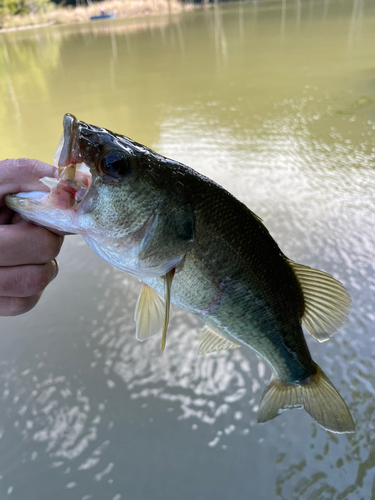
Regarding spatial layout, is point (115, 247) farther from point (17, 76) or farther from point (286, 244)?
point (17, 76)

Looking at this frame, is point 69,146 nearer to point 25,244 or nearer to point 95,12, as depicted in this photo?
point 25,244

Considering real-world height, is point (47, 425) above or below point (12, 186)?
below

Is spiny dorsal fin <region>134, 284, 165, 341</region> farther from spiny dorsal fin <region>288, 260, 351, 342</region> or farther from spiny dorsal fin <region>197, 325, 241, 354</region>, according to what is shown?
spiny dorsal fin <region>288, 260, 351, 342</region>

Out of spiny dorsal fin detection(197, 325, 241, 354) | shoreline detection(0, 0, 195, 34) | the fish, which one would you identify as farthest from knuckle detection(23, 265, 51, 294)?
shoreline detection(0, 0, 195, 34)

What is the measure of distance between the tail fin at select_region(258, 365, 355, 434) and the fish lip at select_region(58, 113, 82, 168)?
2.91ft

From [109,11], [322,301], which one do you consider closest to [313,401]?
[322,301]

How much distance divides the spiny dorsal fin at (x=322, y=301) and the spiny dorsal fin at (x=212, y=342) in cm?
25

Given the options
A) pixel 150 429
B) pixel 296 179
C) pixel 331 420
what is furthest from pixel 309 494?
pixel 296 179

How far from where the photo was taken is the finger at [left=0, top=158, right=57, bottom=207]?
0.84m

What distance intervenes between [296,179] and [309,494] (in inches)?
86.0

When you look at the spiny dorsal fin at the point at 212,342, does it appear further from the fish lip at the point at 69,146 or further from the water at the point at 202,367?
the fish lip at the point at 69,146

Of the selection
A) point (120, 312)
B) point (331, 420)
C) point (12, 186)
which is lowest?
A: point (120, 312)

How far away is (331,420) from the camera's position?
1048 millimetres

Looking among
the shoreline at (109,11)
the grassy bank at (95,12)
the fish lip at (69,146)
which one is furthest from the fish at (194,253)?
the grassy bank at (95,12)
